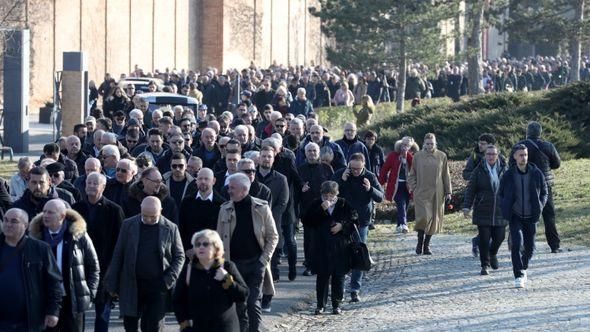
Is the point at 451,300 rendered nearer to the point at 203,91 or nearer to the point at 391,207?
the point at 391,207

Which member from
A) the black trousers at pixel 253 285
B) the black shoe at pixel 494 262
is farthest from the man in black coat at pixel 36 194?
the black shoe at pixel 494 262

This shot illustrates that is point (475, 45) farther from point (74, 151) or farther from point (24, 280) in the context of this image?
point (24, 280)

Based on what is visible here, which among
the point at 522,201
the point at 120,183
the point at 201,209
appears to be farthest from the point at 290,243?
the point at 201,209

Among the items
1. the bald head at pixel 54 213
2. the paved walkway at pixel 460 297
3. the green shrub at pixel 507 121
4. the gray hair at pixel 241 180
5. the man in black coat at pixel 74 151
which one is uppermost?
the green shrub at pixel 507 121

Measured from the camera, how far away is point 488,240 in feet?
59.8

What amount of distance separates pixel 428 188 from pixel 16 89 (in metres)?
16.2

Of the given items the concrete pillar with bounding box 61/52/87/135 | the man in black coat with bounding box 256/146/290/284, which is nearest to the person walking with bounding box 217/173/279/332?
the man in black coat with bounding box 256/146/290/284

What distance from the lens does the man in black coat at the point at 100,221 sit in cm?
1329

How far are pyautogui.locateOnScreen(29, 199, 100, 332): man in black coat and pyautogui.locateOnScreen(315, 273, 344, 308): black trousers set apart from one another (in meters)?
4.04

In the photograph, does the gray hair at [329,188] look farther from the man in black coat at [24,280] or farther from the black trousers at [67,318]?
the man in black coat at [24,280]

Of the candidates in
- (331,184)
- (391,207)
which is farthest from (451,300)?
(391,207)

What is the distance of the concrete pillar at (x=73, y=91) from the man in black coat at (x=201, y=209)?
64.7 feet

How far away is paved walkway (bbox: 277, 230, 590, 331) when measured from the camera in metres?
14.8

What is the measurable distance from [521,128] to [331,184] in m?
16.5
